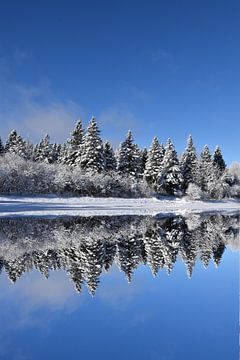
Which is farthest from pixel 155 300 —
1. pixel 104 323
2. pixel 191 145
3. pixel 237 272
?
pixel 191 145

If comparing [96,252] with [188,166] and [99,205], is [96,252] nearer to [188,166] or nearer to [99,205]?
[99,205]

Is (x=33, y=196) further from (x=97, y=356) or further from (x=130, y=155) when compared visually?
(x=97, y=356)

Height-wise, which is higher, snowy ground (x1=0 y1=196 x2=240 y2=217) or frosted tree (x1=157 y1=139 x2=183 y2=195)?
frosted tree (x1=157 y1=139 x2=183 y2=195)

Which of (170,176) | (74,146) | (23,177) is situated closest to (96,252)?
(23,177)

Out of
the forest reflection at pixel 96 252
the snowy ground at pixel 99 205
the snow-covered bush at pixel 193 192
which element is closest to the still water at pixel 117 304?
the forest reflection at pixel 96 252

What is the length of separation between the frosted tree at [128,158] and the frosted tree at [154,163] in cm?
178

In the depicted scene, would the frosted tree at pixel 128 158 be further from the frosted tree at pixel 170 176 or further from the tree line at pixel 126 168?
the frosted tree at pixel 170 176

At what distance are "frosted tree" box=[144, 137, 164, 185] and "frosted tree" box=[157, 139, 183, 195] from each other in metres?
1.35

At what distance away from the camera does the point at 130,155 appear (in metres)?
57.0

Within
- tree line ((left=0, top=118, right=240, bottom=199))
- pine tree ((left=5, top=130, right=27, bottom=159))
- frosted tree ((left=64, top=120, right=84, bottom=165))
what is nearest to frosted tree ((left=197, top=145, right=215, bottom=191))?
tree line ((left=0, top=118, right=240, bottom=199))

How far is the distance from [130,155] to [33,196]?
1957cm

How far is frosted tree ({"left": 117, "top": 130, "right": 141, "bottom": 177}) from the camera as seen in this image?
184 feet

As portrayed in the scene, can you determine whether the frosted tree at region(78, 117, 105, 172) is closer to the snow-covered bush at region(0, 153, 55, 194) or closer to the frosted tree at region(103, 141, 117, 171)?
the frosted tree at region(103, 141, 117, 171)

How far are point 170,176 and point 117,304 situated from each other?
1915 inches
